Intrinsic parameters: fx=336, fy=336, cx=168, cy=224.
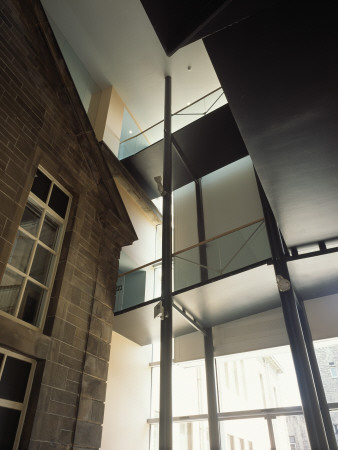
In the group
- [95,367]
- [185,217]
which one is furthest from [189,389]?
[185,217]

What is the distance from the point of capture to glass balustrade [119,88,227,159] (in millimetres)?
10125

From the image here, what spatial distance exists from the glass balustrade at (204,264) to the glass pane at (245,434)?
10.7 feet

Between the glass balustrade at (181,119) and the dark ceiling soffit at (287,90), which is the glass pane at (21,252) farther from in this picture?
the glass balustrade at (181,119)

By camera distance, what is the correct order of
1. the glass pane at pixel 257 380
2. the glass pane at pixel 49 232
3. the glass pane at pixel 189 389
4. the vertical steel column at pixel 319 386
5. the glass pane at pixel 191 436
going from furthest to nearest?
the glass pane at pixel 189 389 < the glass pane at pixel 191 436 < the glass pane at pixel 257 380 < the glass pane at pixel 49 232 < the vertical steel column at pixel 319 386

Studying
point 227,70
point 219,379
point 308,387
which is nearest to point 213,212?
point 219,379

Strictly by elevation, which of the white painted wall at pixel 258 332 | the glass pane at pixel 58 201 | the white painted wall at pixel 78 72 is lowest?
the white painted wall at pixel 258 332

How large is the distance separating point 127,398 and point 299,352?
4996mm

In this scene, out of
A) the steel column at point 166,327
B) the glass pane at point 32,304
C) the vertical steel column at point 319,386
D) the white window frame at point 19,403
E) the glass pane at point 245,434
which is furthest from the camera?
the glass pane at point 245,434

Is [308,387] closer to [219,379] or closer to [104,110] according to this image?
[219,379]

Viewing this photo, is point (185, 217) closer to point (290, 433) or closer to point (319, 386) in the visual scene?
point (319, 386)

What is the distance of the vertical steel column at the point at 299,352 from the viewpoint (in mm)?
4713

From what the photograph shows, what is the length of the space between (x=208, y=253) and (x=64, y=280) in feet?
10.1

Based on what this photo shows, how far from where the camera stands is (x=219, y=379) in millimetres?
8117

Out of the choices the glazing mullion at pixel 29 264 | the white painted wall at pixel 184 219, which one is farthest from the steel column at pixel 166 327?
the glazing mullion at pixel 29 264
